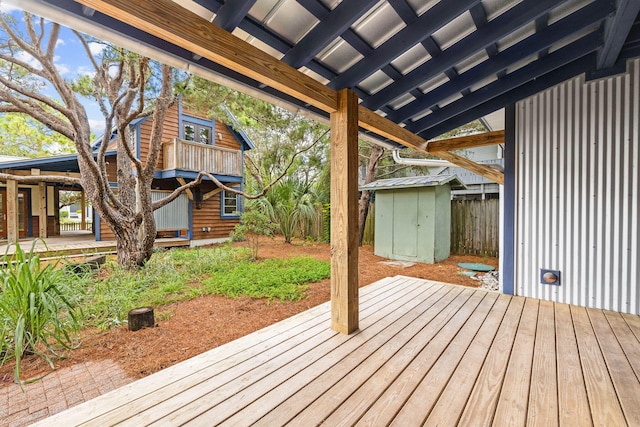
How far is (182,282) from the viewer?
4.38 metres

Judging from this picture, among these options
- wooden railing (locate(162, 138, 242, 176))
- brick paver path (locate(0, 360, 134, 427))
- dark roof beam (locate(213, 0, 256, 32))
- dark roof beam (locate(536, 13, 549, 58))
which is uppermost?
wooden railing (locate(162, 138, 242, 176))

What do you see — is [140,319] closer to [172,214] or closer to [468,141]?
[468,141]

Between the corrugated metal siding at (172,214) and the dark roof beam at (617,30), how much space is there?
928 centimetres

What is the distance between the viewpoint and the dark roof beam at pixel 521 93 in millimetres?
2680

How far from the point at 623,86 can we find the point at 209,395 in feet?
14.1

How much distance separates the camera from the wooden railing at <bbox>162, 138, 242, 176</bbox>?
7984 millimetres

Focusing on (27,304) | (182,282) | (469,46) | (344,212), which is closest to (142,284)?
(182,282)

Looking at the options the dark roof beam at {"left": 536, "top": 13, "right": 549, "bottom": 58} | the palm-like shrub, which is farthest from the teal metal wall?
the dark roof beam at {"left": 536, "top": 13, "right": 549, "bottom": 58}

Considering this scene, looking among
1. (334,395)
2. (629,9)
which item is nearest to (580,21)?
(629,9)

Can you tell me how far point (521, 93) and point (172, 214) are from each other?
8.86 metres

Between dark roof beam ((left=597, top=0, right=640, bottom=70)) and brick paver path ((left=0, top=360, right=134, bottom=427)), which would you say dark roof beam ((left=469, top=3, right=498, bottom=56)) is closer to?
dark roof beam ((left=597, top=0, right=640, bottom=70))

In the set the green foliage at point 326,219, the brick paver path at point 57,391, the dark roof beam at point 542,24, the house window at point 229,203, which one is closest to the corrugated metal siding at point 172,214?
the house window at point 229,203

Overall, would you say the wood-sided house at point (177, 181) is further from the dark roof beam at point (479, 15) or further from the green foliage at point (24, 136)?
the dark roof beam at point (479, 15)

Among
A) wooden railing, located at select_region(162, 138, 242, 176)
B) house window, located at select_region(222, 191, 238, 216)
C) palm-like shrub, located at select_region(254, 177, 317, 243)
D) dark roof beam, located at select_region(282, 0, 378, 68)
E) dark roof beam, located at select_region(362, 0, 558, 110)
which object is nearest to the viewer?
dark roof beam, located at select_region(282, 0, 378, 68)
